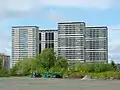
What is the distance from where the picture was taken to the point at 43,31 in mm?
115625

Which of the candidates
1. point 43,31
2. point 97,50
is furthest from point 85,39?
point 43,31

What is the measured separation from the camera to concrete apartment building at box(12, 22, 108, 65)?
110375 mm

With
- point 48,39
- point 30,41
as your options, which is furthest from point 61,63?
point 30,41

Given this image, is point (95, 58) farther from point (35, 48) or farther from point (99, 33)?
point (35, 48)

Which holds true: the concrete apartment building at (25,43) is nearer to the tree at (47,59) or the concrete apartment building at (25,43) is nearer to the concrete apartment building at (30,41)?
the concrete apartment building at (30,41)

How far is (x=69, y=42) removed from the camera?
11119 cm

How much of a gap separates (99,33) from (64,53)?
48.0 feet

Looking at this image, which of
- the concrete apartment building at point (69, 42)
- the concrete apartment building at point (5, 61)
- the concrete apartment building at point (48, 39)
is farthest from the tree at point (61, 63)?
the concrete apartment building at point (48, 39)

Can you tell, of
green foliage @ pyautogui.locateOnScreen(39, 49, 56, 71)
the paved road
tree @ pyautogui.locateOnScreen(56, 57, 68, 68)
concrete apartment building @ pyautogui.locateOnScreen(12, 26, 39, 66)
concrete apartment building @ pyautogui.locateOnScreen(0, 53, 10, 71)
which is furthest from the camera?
concrete apartment building @ pyautogui.locateOnScreen(12, 26, 39, 66)

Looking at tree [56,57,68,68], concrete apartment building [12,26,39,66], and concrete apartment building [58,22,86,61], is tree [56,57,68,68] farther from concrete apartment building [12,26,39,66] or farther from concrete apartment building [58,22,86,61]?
concrete apartment building [12,26,39,66]

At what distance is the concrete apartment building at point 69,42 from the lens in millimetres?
110375

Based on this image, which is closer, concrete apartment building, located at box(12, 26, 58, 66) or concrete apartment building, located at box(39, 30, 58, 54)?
concrete apartment building, located at box(39, 30, 58, 54)

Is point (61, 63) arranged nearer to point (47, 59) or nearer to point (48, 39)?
point (47, 59)

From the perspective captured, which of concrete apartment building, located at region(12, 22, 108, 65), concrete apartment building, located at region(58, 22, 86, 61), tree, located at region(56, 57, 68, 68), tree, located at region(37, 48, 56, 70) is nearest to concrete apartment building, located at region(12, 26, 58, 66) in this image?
concrete apartment building, located at region(12, 22, 108, 65)
